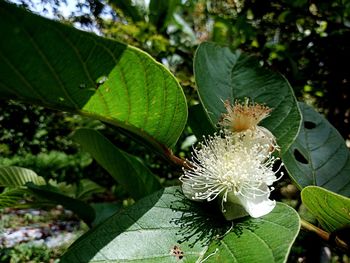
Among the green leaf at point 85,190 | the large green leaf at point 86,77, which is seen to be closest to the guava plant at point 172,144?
the large green leaf at point 86,77

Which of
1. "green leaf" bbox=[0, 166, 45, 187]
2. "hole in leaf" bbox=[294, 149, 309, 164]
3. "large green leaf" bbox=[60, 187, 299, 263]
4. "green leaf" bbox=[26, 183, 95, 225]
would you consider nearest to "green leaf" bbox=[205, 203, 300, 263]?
"large green leaf" bbox=[60, 187, 299, 263]

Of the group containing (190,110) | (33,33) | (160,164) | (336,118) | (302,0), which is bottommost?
(160,164)

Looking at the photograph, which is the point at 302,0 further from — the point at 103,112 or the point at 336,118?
the point at 103,112

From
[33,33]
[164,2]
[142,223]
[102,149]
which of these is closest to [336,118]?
[102,149]

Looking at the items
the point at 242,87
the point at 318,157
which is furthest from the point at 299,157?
the point at 242,87

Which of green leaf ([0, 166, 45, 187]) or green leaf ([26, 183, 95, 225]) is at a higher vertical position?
green leaf ([0, 166, 45, 187])

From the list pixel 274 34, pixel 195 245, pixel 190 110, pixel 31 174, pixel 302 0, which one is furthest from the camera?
pixel 274 34

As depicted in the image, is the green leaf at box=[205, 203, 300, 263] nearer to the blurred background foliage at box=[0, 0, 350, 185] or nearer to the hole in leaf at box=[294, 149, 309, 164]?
the hole in leaf at box=[294, 149, 309, 164]
